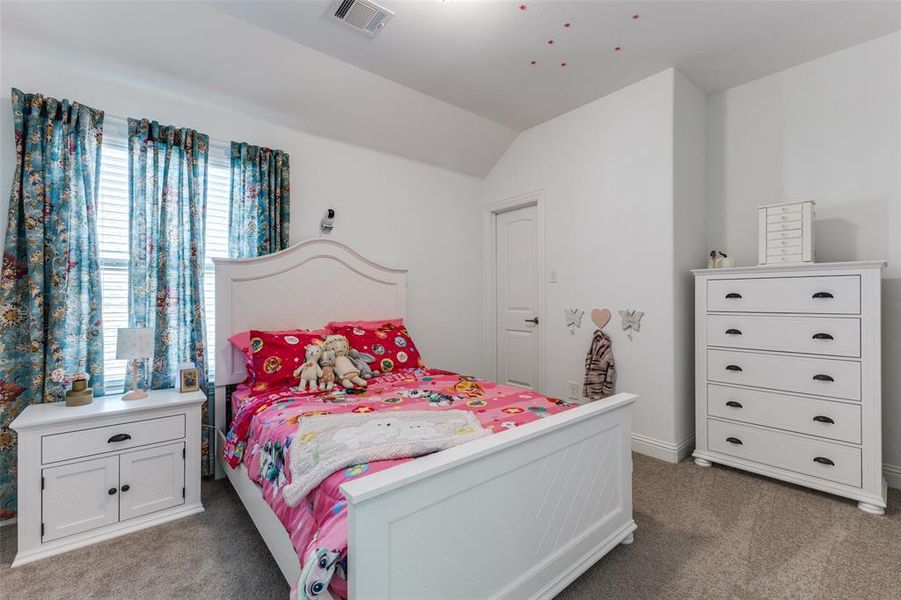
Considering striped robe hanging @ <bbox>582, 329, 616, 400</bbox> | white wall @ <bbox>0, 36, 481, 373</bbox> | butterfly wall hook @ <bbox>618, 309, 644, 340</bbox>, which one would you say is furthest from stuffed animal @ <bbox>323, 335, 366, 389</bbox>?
butterfly wall hook @ <bbox>618, 309, 644, 340</bbox>

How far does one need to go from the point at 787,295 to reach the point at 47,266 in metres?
4.05

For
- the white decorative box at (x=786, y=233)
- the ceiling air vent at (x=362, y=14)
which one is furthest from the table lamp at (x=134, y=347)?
the white decorative box at (x=786, y=233)

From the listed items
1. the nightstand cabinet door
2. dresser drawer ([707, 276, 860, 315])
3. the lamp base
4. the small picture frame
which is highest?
dresser drawer ([707, 276, 860, 315])

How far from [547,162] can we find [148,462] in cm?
349

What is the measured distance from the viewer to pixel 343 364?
2445 millimetres

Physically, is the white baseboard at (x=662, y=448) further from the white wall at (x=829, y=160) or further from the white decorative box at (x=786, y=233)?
the white decorative box at (x=786, y=233)

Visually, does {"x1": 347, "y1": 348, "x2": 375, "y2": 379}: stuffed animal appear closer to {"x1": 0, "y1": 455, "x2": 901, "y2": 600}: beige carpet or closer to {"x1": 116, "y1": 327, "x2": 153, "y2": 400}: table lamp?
{"x1": 0, "y1": 455, "x2": 901, "y2": 600}: beige carpet

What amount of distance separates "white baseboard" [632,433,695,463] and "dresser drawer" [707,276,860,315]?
38.4 inches

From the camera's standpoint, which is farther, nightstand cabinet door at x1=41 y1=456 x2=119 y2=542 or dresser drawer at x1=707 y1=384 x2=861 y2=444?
dresser drawer at x1=707 y1=384 x2=861 y2=444

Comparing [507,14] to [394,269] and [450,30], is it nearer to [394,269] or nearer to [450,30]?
[450,30]

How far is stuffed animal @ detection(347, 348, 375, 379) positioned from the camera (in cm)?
258

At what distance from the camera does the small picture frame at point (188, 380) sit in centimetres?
230

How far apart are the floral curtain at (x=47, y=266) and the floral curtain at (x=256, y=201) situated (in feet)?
2.29

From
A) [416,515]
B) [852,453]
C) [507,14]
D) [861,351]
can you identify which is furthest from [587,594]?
[507,14]
